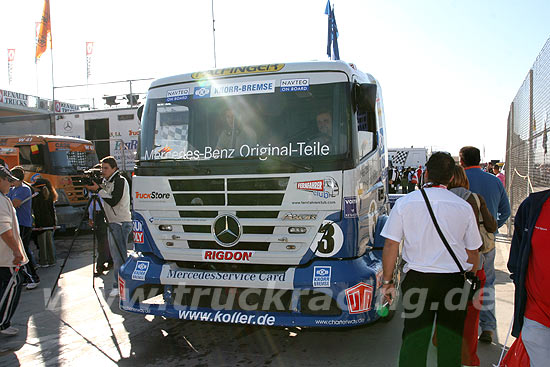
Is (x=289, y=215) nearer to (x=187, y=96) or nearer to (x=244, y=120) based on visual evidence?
(x=244, y=120)

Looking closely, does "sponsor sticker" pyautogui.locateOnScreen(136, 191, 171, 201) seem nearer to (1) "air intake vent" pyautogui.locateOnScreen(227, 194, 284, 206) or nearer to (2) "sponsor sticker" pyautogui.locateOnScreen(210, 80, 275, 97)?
(1) "air intake vent" pyautogui.locateOnScreen(227, 194, 284, 206)

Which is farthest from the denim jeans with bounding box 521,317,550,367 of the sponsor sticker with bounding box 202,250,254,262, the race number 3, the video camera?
the video camera

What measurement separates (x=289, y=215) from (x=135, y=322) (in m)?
2.59

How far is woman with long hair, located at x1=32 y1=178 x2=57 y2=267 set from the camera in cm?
849

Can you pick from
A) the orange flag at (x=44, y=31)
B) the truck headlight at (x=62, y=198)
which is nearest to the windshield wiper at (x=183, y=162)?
the truck headlight at (x=62, y=198)

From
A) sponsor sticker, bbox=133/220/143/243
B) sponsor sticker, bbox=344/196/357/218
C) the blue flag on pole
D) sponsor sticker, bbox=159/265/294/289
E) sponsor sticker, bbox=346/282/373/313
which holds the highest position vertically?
the blue flag on pole

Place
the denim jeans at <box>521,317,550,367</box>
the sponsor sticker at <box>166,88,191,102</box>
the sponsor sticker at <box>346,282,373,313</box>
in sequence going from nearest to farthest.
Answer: the denim jeans at <box>521,317,550,367</box> < the sponsor sticker at <box>346,282,373,313</box> < the sponsor sticker at <box>166,88,191,102</box>

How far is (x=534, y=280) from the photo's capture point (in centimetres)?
274

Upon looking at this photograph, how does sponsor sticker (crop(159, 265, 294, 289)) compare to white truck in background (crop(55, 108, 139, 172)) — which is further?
white truck in background (crop(55, 108, 139, 172))

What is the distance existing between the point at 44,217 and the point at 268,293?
6065mm

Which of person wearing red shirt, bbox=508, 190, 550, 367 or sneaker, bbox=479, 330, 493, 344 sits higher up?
person wearing red shirt, bbox=508, 190, 550, 367

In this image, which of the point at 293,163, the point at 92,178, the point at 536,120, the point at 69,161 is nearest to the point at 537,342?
the point at 293,163

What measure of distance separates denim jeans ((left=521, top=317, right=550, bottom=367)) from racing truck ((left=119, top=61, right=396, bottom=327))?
1.53 m

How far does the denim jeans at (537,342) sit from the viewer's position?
2.65 meters
